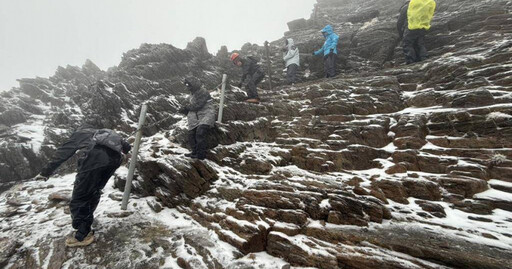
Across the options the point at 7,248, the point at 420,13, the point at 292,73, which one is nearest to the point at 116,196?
the point at 7,248

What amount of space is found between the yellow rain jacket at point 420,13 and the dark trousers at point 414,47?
337mm

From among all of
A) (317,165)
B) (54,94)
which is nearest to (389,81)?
(317,165)

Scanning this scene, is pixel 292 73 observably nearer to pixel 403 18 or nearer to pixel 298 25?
pixel 403 18

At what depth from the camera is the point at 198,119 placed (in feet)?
27.4

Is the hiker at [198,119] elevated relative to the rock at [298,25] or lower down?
lower down

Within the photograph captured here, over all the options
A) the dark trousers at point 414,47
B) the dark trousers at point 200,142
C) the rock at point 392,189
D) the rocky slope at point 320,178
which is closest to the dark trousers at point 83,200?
the rocky slope at point 320,178

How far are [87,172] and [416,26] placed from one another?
1511cm

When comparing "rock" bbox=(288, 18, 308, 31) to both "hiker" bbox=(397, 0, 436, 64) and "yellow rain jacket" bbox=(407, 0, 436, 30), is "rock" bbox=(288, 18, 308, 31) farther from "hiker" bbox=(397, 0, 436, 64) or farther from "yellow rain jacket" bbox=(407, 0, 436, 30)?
"yellow rain jacket" bbox=(407, 0, 436, 30)

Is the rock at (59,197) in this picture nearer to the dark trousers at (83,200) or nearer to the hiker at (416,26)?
the dark trousers at (83,200)

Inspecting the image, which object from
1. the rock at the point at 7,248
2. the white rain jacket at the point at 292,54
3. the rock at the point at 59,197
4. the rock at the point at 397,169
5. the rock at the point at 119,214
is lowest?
the rock at the point at 7,248

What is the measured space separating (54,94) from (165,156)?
17.3m

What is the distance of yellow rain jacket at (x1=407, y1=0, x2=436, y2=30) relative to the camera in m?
11.1

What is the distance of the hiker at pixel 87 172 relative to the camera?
5.36 meters

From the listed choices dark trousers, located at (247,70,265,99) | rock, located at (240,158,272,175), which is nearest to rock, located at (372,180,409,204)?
rock, located at (240,158,272,175)
